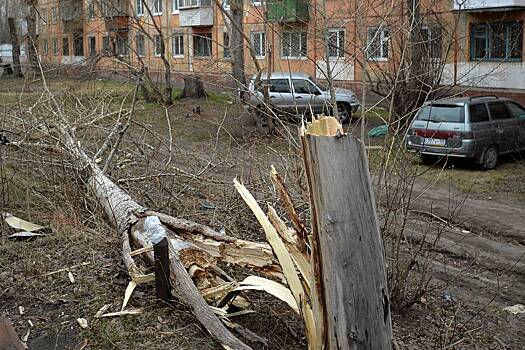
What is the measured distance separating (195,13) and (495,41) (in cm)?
1737

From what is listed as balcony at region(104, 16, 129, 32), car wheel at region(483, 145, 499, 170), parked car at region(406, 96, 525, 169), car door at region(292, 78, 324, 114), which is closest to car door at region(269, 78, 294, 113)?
car door at region(292, 78, 324, 114)

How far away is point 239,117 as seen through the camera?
17828 millimetres

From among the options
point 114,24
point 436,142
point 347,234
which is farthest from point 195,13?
point 347,234

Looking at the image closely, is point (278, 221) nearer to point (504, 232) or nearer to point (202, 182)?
point (202, 182)

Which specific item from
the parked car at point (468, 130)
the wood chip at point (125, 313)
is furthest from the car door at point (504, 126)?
the wood chip at point (125, 313)

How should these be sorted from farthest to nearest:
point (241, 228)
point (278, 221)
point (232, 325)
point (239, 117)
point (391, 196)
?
point (239, 117)
point (241, 228)
point (391, 196)
point (232, 325)
point (278, 221)

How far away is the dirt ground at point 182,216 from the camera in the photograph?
16.7 ft

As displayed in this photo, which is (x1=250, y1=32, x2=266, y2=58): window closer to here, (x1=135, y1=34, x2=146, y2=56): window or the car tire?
(x1=135, y1=34, x2=146, y2=56): window

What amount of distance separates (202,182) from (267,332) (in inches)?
176

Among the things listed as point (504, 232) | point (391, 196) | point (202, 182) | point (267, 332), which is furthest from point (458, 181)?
point (267, 332)

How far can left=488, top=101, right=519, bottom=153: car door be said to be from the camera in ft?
48.0

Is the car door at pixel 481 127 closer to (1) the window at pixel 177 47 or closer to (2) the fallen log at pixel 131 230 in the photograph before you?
(2) the fallen log at pixel 131 230

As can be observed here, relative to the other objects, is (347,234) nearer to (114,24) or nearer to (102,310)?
(102,310)

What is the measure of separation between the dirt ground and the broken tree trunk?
63 cm
